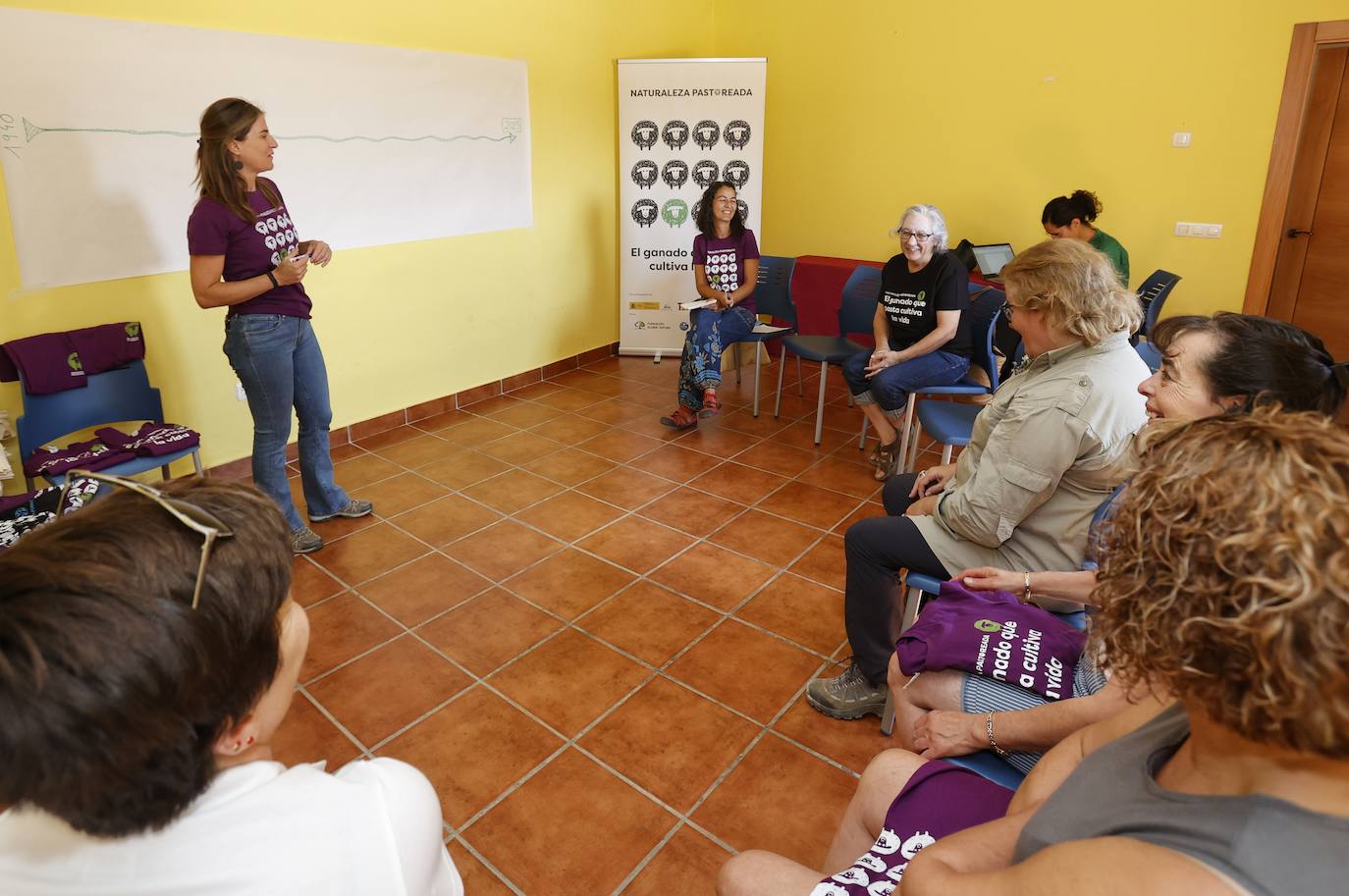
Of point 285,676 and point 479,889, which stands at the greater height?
point 285,676

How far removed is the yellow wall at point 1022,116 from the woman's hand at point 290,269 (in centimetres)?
413

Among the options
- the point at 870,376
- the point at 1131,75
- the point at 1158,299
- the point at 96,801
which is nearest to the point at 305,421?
the point at 870,376

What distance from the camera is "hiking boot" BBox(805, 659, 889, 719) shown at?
87.5 inches

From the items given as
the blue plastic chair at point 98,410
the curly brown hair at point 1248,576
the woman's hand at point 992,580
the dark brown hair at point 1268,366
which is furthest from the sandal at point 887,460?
the curly brown hair at point 1248,576

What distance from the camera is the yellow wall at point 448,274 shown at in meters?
3.37

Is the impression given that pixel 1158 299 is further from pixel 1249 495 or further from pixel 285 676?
pixel 285 676

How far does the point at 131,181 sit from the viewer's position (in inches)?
127

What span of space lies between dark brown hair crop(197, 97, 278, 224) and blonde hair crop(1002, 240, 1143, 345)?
249 cm

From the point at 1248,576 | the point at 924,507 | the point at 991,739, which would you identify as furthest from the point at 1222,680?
the point at 924,507

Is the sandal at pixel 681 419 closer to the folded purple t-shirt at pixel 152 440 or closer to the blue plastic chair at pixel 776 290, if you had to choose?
the blue plastic chair at pixel 776 290

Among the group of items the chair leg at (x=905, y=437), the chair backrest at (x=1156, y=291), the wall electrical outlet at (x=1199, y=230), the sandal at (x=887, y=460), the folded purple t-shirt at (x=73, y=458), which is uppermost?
the wall electrical outlet at (x=1199, y=230)

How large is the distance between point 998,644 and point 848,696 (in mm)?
788

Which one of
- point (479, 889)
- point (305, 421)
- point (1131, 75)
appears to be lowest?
point (479, 889)

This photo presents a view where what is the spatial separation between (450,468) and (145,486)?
3332 millimetres
